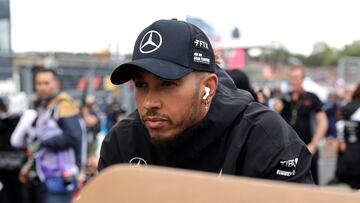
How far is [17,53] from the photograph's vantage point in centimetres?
964

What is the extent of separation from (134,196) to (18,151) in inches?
196

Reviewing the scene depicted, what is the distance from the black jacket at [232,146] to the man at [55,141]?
3015 mm

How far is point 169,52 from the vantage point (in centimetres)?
167

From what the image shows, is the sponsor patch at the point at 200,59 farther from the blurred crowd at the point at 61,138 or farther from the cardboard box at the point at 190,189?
the blurred crowd at the point at 61,138

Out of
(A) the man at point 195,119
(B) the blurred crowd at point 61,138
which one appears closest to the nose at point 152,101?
(A) the man at point 195,119

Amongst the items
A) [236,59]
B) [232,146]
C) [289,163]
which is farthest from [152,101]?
[236,59]

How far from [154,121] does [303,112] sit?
4888 millimetres

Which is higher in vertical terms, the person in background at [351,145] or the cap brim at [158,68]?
the cap brim at [158,68]

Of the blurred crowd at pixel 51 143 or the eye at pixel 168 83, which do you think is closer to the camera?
the eye at pixel 168 83

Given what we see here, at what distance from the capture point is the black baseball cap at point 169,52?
1.63 meters

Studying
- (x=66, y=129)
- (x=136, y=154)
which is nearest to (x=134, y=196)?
(x=136, y=154)

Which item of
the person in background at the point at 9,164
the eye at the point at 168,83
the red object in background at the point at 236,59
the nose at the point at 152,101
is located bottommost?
the person in background at the point at 9,164

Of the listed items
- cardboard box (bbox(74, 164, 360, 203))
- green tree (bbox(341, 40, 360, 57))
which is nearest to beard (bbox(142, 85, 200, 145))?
cardboard box (bbox(74, 164, 360, 203))

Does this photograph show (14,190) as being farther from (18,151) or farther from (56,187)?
(56,187)
